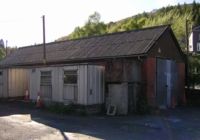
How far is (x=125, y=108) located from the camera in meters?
17.8

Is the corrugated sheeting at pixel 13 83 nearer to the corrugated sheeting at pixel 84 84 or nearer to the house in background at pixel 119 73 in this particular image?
the house in background at pixel 119 73

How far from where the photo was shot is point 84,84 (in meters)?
18.2

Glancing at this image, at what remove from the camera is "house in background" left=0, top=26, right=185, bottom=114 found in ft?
60.5

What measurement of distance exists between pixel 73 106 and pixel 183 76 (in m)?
8.71

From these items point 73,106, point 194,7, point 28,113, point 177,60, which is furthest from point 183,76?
point 194,7

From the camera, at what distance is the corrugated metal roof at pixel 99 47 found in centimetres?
2028

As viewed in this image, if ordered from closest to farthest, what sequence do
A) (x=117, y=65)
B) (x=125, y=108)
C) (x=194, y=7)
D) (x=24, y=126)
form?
(x=24, y=126)
(x=125, y=108)
(x=117, y=65)
(x=194, y=7)

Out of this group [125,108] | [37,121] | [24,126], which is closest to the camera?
[24,126]

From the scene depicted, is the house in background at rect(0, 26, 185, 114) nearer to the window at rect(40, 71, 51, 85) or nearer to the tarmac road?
the window at rect(40, 71, 51, 85)

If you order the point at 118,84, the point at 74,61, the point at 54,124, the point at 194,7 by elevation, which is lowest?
the point at 54,124

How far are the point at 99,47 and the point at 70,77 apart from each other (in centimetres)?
451

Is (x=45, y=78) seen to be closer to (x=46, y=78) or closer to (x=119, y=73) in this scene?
(x=46, y=78)

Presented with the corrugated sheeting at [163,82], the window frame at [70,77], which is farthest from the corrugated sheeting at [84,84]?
the corrugated sheeting at [163,82]

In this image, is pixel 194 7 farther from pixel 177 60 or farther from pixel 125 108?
A: pixel 125 108
